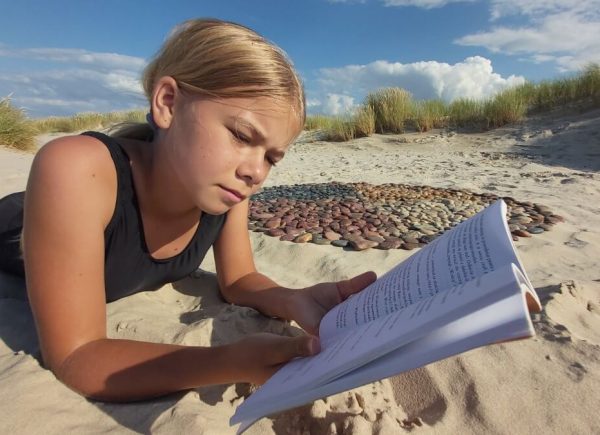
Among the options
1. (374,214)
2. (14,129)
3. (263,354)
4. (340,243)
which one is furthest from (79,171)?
(14,129)

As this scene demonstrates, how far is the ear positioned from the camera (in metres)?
1.43

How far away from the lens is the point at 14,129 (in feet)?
25.7

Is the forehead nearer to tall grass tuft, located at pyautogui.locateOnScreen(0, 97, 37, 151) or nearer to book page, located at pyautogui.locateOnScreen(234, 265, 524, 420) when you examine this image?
book page, located at pyautogui.locateOnScreen(234, 265, 524, 420)

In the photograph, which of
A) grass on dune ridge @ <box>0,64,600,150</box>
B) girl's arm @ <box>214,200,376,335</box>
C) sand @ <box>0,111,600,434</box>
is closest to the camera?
sand @ <box>0,111,600,434</box>

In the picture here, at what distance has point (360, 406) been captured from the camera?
1243mm

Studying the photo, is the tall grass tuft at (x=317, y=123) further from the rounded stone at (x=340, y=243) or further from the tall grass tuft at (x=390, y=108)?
the rounded stone at (x=340, y=243)

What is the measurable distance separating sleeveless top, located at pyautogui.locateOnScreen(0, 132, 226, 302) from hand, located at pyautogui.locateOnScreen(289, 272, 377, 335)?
0.51 metres

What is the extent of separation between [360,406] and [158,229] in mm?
955

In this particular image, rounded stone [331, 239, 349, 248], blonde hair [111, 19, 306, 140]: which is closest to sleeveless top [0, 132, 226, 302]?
blonde hair [111, 19, 306, 140]

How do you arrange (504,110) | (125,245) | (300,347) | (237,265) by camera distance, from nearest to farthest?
(300,347) < (125,245) < (237,265) < (504,110)

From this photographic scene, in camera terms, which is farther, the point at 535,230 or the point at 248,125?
the point at 535,230

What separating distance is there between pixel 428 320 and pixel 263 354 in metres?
0.50

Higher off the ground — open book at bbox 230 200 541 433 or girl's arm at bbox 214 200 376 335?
open book at bbox 230 200 541 433

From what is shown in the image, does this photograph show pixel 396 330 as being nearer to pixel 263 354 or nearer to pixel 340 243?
pixel 263 354
